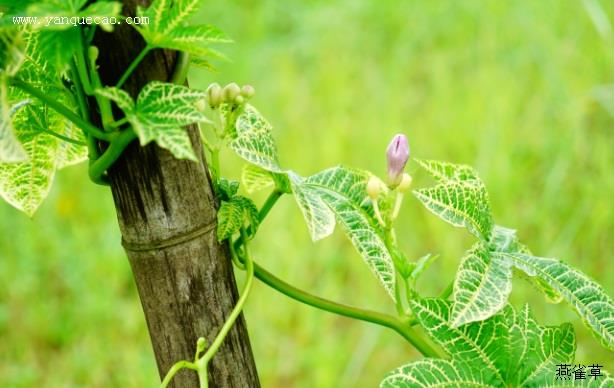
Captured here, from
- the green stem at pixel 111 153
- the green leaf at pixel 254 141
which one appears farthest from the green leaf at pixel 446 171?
the green stem at pixel 111 153

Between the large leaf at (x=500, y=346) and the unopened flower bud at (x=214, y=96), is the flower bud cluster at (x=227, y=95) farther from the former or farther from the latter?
the large leaf at (x=500, y=346)

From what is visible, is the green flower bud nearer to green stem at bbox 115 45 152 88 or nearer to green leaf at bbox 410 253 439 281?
green stem at bbox 115 45 152 88

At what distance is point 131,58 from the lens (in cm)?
54

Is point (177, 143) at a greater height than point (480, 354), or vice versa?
point (177, 143)

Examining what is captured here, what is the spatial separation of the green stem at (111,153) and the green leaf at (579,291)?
30 centimetres

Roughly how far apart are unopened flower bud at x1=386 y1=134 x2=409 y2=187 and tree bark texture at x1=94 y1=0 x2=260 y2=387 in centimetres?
15

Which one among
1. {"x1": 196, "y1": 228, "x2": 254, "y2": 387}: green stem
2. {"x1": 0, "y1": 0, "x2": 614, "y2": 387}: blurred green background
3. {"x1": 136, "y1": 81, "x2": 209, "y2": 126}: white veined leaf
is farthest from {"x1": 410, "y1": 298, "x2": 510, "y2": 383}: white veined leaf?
{"x1": 0, "y1": 0, "x2": 614, "y2": 387}: blurred green background

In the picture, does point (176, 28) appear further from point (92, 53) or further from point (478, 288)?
point (478, 288)

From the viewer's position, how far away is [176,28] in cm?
50

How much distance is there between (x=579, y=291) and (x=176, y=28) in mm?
368

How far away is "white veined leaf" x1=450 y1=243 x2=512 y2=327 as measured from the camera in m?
0.58

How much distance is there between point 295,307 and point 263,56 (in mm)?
1325

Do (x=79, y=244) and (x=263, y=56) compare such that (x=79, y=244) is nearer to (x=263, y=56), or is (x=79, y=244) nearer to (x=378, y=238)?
(x=263, y=56)

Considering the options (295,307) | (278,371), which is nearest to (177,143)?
(278,371)
